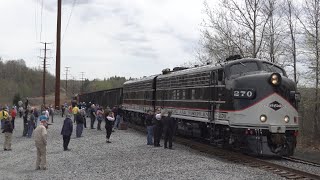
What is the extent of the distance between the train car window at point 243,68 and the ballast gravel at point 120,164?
3.16m

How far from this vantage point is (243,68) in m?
15.7

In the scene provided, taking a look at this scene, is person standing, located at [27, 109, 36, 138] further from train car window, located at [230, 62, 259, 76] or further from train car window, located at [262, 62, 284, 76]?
train car window, located at [262, 62, 284, 76]

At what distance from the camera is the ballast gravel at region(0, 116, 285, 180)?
11.5 metres

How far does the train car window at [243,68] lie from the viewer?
50.8 ft

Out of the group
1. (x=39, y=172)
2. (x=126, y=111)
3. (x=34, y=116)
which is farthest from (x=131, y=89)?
(x=39, y=172)

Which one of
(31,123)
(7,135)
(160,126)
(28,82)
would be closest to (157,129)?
(160,126)

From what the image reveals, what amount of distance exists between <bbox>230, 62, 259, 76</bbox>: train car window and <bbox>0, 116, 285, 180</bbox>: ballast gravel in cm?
316

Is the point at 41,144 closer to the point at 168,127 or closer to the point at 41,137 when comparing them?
the point at 41,137

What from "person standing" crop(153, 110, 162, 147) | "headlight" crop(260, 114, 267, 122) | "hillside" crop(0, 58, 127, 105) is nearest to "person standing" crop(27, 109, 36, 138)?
"person standing" crop(153, 110, 162, 147)

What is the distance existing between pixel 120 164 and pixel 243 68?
569 centimetres

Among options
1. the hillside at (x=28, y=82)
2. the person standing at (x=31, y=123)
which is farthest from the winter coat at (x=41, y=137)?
the hillside at (x=28, y=82)

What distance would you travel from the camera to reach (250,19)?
97.9 feet

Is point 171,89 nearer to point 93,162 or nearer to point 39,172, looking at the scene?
point 93,162

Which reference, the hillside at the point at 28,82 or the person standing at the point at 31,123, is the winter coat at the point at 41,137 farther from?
the hillside at the point at 28,82
